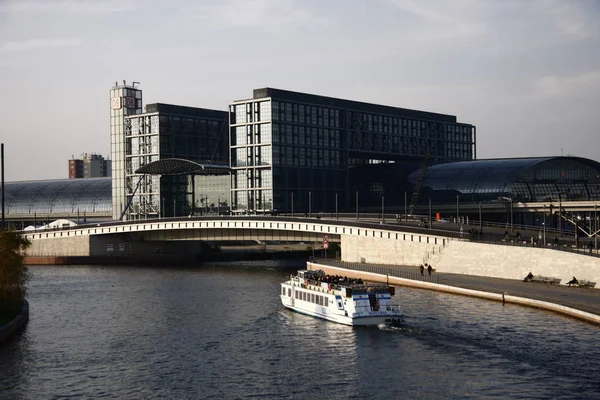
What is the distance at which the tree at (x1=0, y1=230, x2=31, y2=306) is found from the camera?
285 feet

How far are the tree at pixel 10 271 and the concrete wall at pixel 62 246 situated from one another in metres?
98.2

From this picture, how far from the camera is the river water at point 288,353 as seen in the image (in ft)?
193

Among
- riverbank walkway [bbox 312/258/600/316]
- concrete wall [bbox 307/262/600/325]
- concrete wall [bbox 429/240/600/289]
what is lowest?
concrete wall [bbox 307/262/600/325]

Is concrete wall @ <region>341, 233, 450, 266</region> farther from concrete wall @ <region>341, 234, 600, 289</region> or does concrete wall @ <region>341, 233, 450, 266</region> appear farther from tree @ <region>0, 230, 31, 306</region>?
tree @ <region>0, 230, 31, 306</region>

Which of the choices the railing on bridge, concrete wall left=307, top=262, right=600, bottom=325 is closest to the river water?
concrete wall left=307, top=262, right=600, bottom=325

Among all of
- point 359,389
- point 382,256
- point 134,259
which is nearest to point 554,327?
point 359,389

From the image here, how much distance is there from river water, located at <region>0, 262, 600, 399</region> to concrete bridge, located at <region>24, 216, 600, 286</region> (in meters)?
14.4

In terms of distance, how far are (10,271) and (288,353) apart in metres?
32.7

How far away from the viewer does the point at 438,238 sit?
12938 cm

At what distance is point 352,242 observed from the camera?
Answer: 480 ft

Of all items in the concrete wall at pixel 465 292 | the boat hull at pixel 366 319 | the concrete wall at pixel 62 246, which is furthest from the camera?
the concrete wall at pixel 62 246

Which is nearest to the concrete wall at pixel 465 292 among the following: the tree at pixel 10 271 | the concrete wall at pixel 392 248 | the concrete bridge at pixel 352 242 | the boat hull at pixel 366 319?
the concrete wall at pixel 392 248

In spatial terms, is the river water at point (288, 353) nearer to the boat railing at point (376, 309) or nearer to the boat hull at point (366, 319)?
the boat hull at point (366, 319)

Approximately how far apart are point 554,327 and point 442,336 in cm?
1017
